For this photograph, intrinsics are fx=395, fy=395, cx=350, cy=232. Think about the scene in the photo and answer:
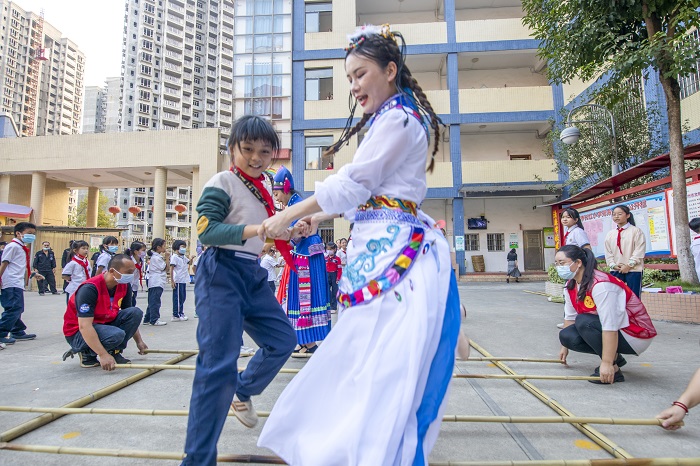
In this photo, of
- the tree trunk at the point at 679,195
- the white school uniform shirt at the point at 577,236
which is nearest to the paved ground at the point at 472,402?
the white school uniform shirt at the point at 577,236

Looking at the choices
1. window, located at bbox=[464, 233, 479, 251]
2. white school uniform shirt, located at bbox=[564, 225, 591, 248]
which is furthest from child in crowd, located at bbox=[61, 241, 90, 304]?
window, located at bbox=[464, 233, 479, 251]

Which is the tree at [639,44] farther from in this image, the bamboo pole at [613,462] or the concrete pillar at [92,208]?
the concrete pillar at [92,208]

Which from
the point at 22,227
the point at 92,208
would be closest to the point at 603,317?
the point at 22,227

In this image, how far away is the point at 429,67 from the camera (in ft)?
63.0

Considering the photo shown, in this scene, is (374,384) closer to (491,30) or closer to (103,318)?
(103,318)

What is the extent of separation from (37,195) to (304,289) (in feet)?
75.5

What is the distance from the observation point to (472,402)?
2.60m

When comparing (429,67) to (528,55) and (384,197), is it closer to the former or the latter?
(528,55)

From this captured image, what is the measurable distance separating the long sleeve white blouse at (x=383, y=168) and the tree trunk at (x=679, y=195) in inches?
275

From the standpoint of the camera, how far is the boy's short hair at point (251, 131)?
188 cm

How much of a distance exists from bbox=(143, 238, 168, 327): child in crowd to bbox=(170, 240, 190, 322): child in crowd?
0.21 m

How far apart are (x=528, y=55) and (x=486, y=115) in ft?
11.9

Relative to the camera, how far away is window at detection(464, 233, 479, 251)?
18.1m

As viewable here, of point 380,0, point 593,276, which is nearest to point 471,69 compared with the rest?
point 380,0
